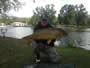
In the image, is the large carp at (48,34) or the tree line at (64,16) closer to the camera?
the large carp at (48,34)

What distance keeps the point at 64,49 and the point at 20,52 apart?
Result: 0.93m

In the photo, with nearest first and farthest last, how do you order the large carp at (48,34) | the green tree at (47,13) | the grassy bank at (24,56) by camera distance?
the large carp at (48,34)
the green tree at (47,13)
the grassy bank at (24,56)

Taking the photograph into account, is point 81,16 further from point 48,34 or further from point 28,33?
point 48,34

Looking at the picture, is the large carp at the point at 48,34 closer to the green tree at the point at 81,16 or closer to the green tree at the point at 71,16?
the green tree at the point at 71,16

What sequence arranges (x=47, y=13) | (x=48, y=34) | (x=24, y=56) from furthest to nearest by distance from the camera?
(x=24, y=56) → (x=47, y=13) → (x=48, y=34)

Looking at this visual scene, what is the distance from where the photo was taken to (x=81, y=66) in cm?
214

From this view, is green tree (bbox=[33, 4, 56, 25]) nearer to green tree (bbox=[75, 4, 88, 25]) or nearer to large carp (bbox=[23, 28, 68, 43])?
green tree (bbox=[75, 4, 88, 25])

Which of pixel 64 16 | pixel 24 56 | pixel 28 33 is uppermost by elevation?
pixel 64 16

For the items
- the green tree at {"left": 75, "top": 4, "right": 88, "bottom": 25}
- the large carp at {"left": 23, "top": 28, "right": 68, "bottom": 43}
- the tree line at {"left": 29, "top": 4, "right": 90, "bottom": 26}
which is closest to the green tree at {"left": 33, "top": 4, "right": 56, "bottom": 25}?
the tree line at {"left": 29, "top": 4, "right": 90, "bottom": 26}

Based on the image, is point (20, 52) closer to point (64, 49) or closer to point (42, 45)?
point (64, 49)

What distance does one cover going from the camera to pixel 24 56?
2.69 metres

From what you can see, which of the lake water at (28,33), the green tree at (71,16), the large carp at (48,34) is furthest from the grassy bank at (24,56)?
the large carp at (48,34)

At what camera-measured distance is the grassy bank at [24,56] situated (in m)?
2.27

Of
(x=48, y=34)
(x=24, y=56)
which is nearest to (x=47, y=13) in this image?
(x=48, y=34)
